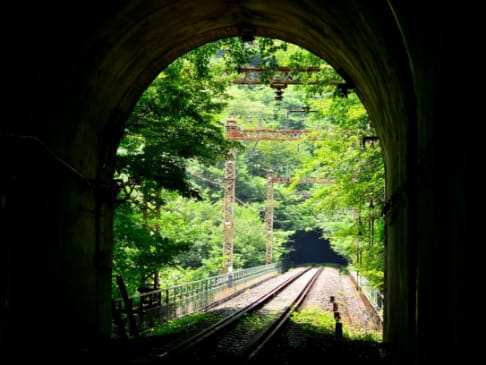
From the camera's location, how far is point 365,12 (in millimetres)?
6051

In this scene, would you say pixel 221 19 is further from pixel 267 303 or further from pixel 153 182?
pixel 267 303

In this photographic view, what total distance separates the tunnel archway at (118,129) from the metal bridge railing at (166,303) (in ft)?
5.97

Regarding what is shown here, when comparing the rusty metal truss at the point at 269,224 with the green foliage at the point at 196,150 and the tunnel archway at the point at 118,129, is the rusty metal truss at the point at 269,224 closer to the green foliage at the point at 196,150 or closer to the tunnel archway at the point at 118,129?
the green foliage at the point at 196,150

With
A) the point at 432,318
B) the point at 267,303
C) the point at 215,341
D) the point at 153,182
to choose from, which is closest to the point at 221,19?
the point at 153,182

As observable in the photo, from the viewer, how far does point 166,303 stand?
14992 mm

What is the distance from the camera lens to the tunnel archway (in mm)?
4363

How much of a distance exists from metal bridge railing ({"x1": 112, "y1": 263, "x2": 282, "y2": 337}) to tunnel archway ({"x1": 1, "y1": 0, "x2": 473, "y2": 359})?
1.82 metres

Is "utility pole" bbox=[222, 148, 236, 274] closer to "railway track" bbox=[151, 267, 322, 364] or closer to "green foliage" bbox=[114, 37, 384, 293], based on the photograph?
"railway track" bbox=[151, 267, 322, 364]

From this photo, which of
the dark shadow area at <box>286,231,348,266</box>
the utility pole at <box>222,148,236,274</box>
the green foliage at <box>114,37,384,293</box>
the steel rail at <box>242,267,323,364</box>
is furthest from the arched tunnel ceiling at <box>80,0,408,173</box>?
the dark shadow area at <box>286,231,348,266</box>

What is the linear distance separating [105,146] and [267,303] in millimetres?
12966

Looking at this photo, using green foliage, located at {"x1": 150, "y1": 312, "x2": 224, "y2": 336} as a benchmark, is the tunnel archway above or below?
above

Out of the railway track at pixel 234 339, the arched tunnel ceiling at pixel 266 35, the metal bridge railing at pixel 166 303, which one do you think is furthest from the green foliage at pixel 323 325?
the arched tunnel ceiling at pixel 266 35

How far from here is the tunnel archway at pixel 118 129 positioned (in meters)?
4.36

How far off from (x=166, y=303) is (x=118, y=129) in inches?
262
